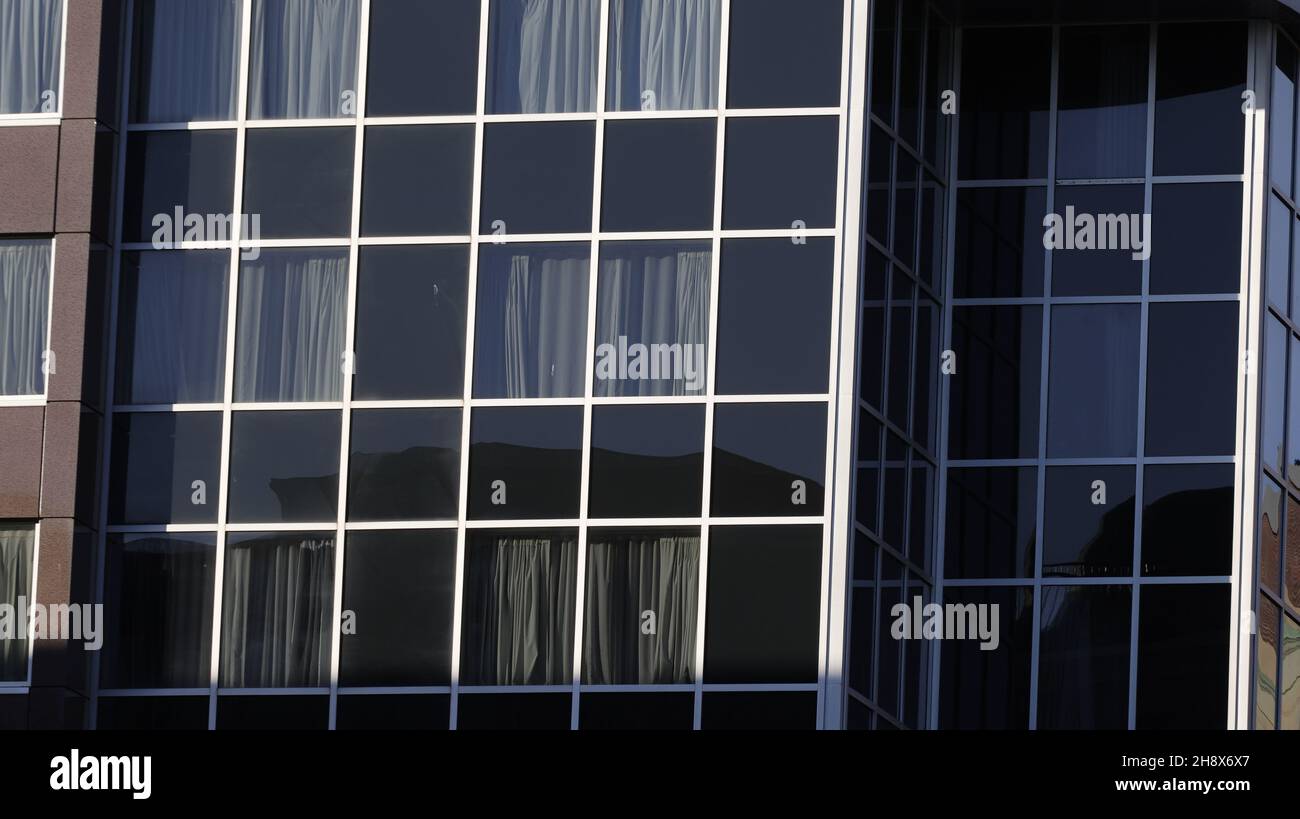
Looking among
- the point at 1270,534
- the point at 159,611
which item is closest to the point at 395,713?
the point at 159,611

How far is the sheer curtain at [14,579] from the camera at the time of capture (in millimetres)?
24547

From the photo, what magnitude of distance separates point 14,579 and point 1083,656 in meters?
10.8

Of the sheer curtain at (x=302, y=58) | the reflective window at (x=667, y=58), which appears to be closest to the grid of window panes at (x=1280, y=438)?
the reflective window at (x=667, y=58)

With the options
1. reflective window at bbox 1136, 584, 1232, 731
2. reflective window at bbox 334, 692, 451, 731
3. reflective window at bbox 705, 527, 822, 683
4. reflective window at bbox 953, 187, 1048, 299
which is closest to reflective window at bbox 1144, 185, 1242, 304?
reflective window at bbox 953, 187, 1048, 299

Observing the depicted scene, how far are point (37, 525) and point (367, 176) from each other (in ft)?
15.4

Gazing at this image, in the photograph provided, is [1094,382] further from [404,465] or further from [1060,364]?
[404,465]

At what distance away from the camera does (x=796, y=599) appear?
76.7ft

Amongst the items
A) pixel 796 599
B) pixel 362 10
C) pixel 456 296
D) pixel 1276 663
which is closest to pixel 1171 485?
pixel 1276 663

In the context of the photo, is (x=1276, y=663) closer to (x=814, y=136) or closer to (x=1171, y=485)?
(x=1171, y=485)

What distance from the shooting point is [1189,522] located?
26109 millimetres

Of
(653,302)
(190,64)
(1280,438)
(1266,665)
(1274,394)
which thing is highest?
(190,64)

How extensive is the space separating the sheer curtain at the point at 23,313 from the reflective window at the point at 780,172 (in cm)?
689

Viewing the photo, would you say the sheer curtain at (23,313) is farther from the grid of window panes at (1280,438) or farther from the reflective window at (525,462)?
the grid of window panes at (1280,438)
